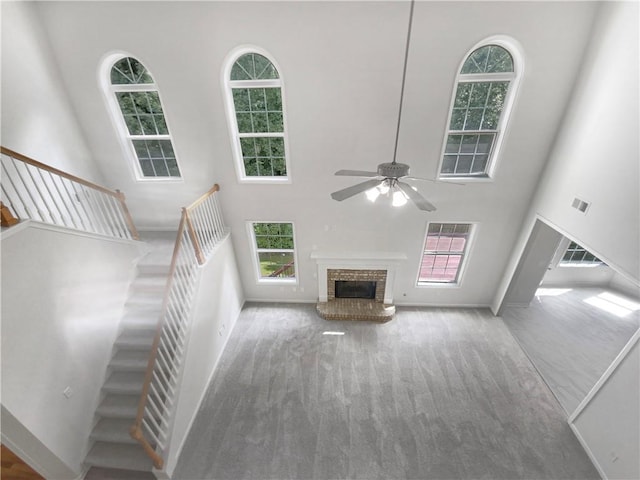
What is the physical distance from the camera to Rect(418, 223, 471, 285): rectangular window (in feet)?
16.7

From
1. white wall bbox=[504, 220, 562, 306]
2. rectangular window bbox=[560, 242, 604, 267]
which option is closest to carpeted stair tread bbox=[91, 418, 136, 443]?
white wall bbox=[504, 220, 562, 306]

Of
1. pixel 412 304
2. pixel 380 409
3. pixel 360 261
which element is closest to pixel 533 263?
pixel 412 304

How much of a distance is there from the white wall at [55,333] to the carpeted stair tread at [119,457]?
14 centimetres

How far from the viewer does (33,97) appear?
12.2 ft

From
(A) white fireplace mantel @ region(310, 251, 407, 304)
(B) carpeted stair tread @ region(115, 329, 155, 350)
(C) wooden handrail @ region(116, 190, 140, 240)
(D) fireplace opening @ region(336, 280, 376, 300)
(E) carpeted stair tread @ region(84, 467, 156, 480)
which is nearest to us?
(E) carpeted stair tread @ region(84, 467, 156, 480)

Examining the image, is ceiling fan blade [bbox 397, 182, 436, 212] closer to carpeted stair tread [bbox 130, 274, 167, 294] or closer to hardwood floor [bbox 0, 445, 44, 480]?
carpeted stair tread [bbox 130, 274, 167, 294]

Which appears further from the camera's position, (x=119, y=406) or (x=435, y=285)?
(x=435, y=285)

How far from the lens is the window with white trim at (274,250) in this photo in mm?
5297

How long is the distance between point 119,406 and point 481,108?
662cm

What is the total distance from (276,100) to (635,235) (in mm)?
4893

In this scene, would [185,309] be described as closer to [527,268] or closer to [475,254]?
[475,254]

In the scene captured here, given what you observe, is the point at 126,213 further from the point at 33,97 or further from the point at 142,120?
the point at 33,97

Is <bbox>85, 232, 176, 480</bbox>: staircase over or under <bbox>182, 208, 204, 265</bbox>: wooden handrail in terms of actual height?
under

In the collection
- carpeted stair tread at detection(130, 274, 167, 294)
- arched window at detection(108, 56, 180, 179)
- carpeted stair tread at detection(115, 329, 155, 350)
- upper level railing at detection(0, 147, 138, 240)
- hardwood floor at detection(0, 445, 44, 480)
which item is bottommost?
hardwood floor at detection(0, 445, 44, 480)
